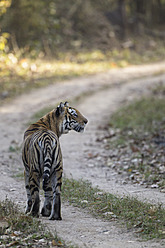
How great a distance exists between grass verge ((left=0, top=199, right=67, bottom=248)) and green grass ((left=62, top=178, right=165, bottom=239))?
107cm

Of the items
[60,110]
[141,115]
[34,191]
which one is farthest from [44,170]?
[141,115]

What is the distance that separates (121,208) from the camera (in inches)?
235

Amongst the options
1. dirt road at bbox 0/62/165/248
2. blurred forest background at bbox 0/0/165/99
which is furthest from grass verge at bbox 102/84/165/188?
blurred forest background at bbox 0/0/165/99

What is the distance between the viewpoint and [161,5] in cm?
3588

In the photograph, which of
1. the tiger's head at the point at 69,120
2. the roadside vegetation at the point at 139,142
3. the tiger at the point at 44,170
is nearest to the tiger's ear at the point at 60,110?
the tiger's head at the point at 69,120

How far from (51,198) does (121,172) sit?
131 inches

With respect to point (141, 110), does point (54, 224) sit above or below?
below

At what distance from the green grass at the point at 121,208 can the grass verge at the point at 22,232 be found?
1.07 m

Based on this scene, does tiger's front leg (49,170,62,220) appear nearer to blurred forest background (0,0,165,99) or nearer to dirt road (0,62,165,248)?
dirt road (0,62,165,248)

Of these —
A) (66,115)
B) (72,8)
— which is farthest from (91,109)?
(72,8)

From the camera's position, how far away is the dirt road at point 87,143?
16.8ft

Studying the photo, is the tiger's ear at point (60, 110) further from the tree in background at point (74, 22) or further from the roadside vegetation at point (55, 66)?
the roadside vegetation at point (55, 66)

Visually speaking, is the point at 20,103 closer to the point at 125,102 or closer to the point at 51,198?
the point at 125,102

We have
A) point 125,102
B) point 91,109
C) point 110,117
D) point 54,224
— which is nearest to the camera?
point 54,224
